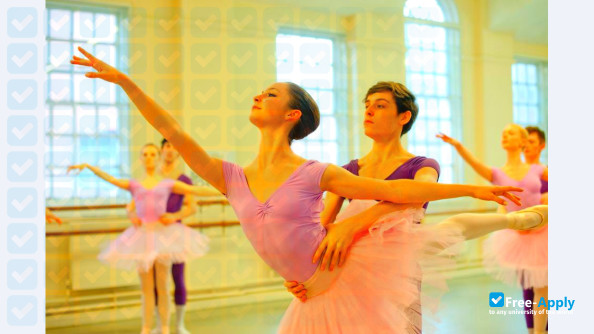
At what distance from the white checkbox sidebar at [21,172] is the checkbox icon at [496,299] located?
2.19 meters

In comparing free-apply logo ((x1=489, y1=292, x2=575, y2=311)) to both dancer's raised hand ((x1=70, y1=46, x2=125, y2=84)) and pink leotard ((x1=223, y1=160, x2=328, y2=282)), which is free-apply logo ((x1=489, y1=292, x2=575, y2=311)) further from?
dancer's raised hand ((x1=70, y1=46, x2=125, y2=84))

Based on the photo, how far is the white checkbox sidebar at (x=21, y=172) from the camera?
68.2 inches

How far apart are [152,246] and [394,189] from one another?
194cm

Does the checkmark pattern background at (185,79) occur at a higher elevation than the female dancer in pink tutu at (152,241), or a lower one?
higher

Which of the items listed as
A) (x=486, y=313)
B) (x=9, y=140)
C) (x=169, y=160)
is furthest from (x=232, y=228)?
(x=9, y=140)

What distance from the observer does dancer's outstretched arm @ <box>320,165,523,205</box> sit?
1.20 metres

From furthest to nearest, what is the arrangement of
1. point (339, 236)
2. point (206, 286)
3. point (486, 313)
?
point (206, 286) < point (486, 313) < point (339, 236)

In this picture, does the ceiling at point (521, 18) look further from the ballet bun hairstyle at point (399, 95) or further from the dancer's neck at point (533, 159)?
the ballet bun hairstyle at point (399, 95)

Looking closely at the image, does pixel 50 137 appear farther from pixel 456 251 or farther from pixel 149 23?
pixel 456 251

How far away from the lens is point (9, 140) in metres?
1.74

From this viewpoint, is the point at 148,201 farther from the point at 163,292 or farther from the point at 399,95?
the point at 399,95

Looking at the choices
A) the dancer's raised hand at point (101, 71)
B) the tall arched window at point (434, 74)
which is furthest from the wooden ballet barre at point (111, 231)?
the dancer's raised hand at point (101, 71)

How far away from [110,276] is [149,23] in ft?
4.88

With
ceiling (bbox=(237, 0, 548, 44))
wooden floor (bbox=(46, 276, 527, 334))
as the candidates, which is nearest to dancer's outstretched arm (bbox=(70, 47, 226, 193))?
ceiling (bbox=(237, 0, 548, 44))
